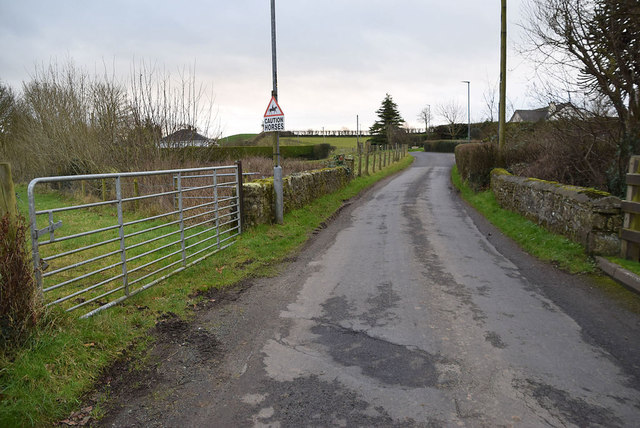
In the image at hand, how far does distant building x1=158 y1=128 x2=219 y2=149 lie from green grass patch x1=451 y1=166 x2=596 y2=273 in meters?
10.9

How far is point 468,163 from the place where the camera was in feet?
65.0

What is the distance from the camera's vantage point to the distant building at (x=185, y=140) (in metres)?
17.3

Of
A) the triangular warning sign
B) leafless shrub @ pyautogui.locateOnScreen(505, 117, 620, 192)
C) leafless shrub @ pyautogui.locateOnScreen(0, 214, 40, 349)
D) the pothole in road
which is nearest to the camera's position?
leafless shrub @ pyautogui.locateOnScreen(0, 214, 40, 349)

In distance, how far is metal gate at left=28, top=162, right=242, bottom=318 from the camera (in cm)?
468

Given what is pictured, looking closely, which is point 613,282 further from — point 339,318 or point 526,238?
point 339,318

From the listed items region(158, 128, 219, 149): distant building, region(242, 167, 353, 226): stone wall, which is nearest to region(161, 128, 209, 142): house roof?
region(158, 128, 219, 149): distant building

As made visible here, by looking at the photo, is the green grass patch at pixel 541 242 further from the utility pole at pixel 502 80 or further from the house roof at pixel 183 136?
the house roof at pixel 183 136

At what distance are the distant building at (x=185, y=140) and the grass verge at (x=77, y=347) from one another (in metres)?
11.3

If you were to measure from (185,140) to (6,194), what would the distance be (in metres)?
14.5

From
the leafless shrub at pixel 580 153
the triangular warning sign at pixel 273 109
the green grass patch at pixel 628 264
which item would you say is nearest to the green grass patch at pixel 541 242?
the green grass patch at pixel 628 264

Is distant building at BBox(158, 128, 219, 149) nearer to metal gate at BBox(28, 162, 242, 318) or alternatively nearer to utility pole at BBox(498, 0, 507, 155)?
metal gate at BBox(28, 162, 242, 318)

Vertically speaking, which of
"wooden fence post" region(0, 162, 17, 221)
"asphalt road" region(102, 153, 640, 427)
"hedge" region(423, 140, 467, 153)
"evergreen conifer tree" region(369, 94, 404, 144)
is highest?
"evergreen conifer tree" region(369, 94, 404, 144)

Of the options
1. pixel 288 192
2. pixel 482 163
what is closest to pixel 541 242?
pixel 288 192

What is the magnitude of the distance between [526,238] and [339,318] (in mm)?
5976
